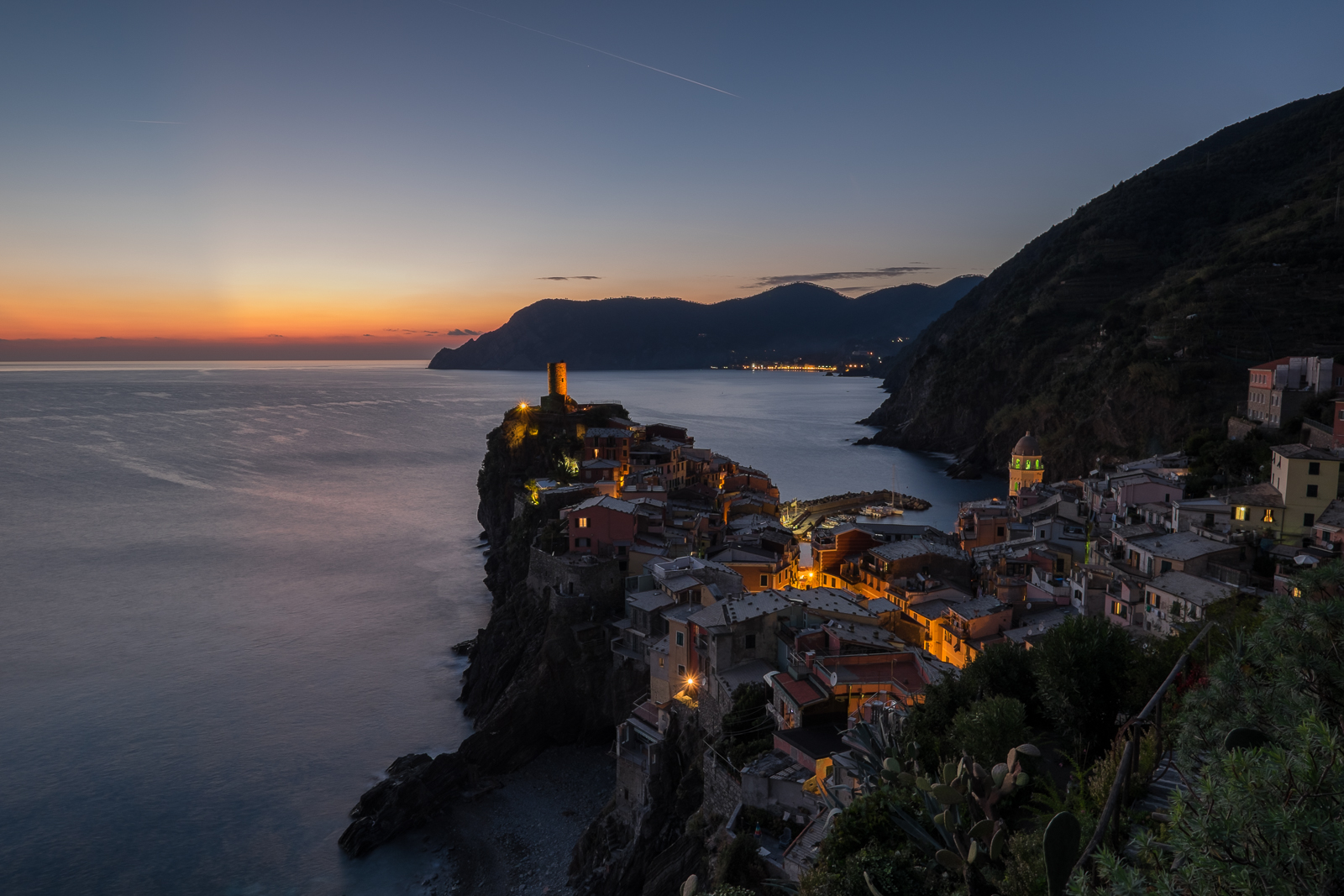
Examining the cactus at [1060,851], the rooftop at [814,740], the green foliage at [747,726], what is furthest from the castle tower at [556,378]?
the cactus at [1060,851]

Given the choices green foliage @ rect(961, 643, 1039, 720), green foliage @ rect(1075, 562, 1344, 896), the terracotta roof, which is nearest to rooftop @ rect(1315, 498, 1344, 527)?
green foliage @ rect(961, 643, 1039, 720)

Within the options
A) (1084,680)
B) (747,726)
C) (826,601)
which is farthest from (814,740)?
(826,601)

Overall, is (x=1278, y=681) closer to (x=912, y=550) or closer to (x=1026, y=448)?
(x=912, y=550)

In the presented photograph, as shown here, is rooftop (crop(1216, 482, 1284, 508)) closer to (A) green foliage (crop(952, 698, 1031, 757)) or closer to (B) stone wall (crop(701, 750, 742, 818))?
(A) green foliage (crop(952, 698, 1031, 757))

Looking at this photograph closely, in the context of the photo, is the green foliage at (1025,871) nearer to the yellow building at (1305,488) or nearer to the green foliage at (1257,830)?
the green foliage at (1257,830)

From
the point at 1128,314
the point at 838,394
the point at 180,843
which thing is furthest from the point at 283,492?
the point at 838,394

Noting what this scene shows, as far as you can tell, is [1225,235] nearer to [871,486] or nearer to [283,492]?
[871,486]

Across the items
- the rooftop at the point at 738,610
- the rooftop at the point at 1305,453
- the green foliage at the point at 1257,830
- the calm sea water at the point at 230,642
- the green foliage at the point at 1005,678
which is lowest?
the calm sea water at the point at 230,642
